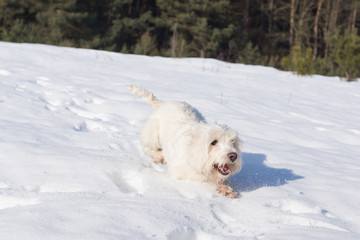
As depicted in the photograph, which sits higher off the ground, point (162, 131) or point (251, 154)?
point (162, 131)

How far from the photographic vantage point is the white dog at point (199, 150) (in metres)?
2.96

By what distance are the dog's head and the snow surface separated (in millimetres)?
160

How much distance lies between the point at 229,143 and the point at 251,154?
1380mm

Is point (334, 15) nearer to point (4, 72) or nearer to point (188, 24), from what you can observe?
point (188, 24)

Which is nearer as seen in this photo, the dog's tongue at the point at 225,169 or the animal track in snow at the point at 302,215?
the animal track in snow at the point at 302,215

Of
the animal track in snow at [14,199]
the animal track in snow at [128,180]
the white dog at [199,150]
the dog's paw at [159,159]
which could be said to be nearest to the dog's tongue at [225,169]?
the white dog at [199,150]

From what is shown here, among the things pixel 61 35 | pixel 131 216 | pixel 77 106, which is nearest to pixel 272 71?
pixel 77 106

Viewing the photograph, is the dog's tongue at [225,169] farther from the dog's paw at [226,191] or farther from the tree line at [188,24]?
the tree line at [188,24]

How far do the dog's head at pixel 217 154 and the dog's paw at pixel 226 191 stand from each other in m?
0.07

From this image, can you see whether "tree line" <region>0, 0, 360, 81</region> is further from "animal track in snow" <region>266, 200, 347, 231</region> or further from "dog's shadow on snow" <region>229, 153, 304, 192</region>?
"animal track in snow" <region>266, 200, 347, 231</region>

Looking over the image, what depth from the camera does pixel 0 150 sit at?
3.29 m

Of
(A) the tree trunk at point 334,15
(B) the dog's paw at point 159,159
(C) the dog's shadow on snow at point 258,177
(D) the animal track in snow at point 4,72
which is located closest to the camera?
(C) the dog's shadow on snow at point 258,177

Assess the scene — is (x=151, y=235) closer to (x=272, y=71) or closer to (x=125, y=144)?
(x=125, y=144)

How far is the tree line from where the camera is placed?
23953 millimetres
